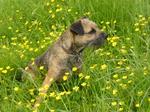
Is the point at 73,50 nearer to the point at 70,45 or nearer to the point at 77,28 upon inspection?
the point at 70,45

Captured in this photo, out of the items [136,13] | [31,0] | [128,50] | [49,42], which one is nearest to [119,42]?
[128,50]

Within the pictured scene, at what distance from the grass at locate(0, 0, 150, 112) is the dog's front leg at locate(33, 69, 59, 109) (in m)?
0.07

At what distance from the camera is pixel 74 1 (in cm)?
650

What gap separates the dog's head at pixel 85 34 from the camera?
4.98 m

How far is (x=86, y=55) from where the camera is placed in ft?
17.2

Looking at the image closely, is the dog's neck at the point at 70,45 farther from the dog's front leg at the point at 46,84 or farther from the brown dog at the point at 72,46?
the dog's front leg at the point at 46,84

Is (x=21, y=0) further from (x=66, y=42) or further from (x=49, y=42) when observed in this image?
(x=66, y=42)

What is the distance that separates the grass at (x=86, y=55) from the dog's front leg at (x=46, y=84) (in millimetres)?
74

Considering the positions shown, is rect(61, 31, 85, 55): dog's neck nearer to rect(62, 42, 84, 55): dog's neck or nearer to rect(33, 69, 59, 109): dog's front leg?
rect(62, 42, 84, 55): dog's neck

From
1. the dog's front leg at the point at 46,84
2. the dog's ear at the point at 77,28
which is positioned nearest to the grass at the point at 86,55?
the dog's front leg at the point at 46,84

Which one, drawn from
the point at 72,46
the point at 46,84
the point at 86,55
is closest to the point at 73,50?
the point at 72,46

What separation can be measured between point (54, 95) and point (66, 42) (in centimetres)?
97

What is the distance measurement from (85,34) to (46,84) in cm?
79

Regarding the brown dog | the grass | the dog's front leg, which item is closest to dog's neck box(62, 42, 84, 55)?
the brown dog
